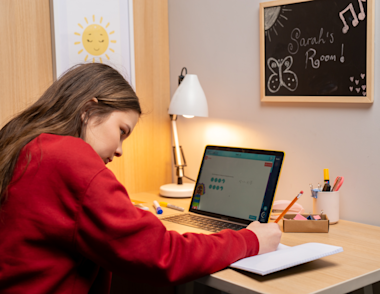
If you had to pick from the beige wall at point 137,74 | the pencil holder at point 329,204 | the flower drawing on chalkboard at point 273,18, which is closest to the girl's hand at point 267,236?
the pencil holder at point 329,204

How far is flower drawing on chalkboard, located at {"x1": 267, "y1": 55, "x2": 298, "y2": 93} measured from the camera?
5.05ft

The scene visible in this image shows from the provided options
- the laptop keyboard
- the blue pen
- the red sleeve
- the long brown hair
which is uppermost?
the long brown hair

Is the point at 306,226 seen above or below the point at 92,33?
below

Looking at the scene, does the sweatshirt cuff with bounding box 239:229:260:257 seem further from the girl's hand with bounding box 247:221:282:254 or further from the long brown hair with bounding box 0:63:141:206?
the long brown hair with bounding box 0:63:141:206

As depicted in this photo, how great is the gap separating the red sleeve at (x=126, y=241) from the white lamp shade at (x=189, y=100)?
2.82ft

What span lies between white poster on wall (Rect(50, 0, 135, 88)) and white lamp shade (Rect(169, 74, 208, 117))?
11.3 inches

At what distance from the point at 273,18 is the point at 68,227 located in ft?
3.79

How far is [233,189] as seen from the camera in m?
1.41

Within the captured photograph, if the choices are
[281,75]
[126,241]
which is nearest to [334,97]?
[281,75]

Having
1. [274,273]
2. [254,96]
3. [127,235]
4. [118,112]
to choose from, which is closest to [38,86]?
[118,112]

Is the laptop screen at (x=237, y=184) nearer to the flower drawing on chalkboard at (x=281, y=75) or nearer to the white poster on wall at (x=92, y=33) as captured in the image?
the flower drawing on chalkboard at (x=281, y=75)

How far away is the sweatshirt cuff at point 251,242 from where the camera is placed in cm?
99

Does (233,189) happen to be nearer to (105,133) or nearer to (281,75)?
(281,75)

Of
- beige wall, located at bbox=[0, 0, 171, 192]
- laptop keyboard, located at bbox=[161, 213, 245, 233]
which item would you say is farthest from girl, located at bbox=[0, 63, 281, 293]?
beige wall, located at bbox=[0, 0, 171, 192]
